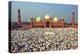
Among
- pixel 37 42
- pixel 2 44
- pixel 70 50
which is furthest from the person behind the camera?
pixel 70 50

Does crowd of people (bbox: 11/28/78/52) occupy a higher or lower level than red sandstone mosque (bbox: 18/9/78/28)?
lower

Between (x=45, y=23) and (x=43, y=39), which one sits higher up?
(x=45, y=23)

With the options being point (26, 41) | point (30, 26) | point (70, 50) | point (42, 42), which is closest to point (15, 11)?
point (30, 26)

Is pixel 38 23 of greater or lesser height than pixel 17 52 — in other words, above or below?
above

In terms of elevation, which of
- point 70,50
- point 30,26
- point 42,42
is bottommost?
point 70,50

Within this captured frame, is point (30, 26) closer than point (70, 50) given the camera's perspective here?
Yes

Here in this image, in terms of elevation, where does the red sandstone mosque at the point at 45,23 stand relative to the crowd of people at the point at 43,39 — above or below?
above

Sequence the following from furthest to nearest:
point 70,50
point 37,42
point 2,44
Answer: point 70,50 → point 37,42 → point 2,44

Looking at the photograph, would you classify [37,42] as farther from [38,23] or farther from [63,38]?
[63,38]
